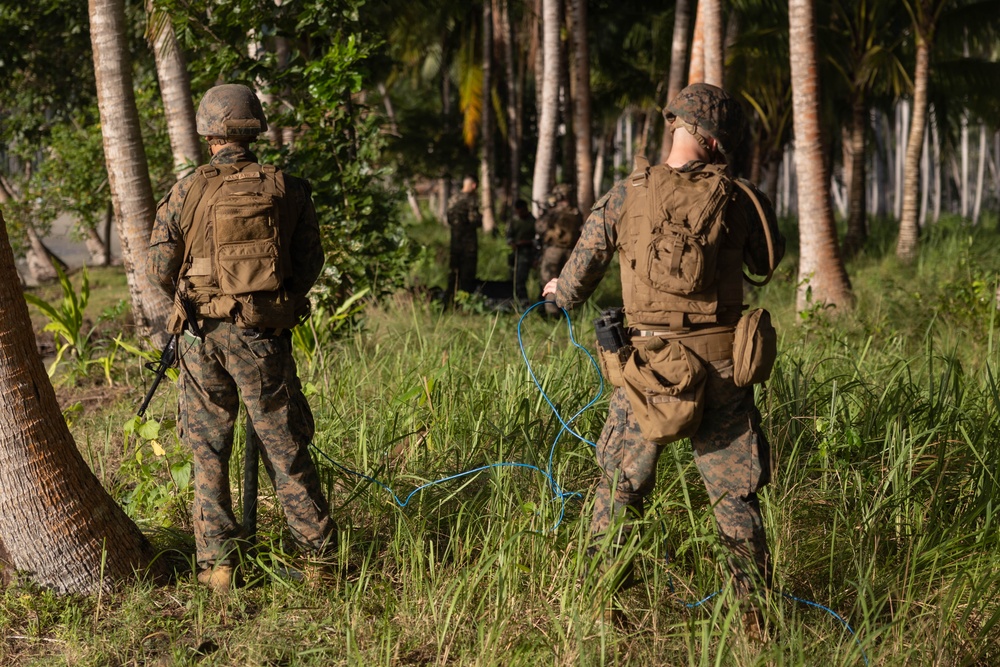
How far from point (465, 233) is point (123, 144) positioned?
5.52 metres

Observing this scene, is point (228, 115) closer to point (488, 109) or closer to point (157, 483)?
point (157, 483)

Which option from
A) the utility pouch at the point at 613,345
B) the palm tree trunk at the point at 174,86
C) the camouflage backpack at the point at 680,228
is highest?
the palm tree trunk at the point at 174,86

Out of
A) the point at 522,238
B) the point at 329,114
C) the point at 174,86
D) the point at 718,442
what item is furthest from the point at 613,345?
the point at 522,238

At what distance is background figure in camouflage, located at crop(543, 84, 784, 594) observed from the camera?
2.94 metres

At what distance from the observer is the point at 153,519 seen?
3.87 m

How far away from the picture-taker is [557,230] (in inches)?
388

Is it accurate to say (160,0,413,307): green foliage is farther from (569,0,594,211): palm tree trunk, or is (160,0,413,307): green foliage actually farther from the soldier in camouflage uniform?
(569,0,594,211): palm tree trunk

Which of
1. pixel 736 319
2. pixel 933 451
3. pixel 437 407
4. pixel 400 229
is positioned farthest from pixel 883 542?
pixel 400 229

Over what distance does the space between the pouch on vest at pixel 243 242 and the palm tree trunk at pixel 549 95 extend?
7837 mm

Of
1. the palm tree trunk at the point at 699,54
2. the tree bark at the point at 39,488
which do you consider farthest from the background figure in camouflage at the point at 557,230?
the tree bark at the point at 39,488

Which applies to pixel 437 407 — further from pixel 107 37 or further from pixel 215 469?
pixel 107 37

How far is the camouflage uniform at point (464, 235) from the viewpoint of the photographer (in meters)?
10.8

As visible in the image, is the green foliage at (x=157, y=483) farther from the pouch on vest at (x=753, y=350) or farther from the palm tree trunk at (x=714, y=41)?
the palm tree trunk at (x=714, y=41)

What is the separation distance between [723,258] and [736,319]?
0.68 feet
